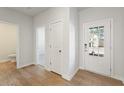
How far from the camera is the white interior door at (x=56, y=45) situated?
2791mm

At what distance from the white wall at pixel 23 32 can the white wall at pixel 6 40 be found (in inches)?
66.8

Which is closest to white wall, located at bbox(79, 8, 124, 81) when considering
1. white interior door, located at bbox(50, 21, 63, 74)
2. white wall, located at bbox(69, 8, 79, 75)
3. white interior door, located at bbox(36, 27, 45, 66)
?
white wall, located at bbox(69, 8, 79, 75)

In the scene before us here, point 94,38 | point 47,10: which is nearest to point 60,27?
point 47,10

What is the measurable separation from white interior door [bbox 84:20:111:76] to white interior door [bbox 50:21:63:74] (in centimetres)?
109

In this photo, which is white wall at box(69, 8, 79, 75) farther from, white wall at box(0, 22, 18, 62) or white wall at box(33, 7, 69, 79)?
white wall at box(0, 22, 18, 62)

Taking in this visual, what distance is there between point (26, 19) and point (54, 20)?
170 centimetres

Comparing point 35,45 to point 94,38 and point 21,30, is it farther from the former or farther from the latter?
point 94,38

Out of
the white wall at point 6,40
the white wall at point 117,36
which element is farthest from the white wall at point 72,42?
the white wall at point 6,40

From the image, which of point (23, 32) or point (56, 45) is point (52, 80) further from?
point (23, 32)

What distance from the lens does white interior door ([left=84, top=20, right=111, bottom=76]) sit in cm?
272

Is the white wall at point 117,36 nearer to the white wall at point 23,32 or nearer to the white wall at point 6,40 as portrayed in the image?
the white wall at point 23,32

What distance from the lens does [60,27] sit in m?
2.76

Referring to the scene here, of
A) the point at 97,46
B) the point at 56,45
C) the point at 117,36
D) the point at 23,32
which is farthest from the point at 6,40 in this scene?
the point at 117,36

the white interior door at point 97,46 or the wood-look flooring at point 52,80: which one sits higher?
the white interior door at point 97,46
